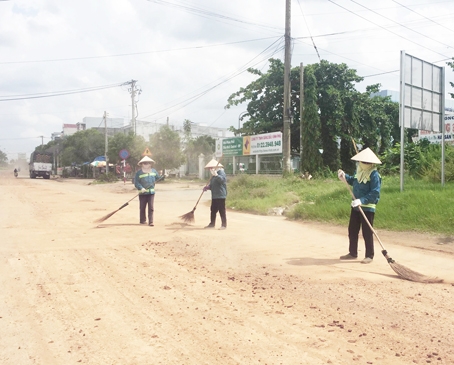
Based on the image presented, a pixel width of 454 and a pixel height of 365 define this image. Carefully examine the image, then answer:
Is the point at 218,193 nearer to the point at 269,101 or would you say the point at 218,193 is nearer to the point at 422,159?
the point at 422,159

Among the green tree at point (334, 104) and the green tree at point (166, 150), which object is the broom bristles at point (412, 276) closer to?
the green tree at point (334, 104)

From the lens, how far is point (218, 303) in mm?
4773

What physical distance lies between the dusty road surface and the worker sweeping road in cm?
34

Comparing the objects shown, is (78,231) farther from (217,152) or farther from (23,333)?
(217,152)

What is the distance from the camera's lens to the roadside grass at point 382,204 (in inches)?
376

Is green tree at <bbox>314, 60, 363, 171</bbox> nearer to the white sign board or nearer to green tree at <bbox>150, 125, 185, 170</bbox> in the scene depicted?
the white sign board

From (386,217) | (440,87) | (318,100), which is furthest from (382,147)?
(386,217)

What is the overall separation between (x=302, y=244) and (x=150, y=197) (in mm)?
4423

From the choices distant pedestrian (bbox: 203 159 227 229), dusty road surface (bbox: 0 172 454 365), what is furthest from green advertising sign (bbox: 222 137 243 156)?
dusty road surface (bbox: 0 172 454 365)

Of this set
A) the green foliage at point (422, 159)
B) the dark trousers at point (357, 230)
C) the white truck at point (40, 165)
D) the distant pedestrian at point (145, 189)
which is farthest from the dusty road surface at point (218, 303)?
the white truck at point (40, 165)

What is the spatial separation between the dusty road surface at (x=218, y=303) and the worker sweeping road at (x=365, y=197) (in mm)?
335

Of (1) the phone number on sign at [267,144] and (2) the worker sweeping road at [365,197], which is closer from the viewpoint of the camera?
(2) the worker sweeping road at [365,197]

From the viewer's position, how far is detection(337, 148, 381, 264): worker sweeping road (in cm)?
686

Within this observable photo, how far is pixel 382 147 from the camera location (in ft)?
107
